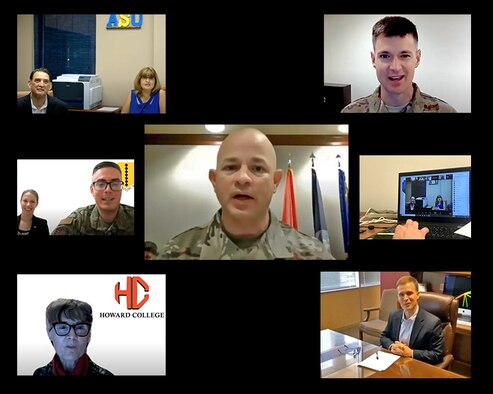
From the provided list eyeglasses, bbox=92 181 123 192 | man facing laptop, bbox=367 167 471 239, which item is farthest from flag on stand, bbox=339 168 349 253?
eyeglasses, bbox=92 181 123 192

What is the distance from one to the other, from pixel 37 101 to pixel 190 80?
625 mm

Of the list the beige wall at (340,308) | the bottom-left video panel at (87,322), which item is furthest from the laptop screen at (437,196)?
the bottom-left video panel at (87,322)

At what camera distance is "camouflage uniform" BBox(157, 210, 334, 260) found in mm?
2213

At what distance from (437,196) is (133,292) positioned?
4.21 feet

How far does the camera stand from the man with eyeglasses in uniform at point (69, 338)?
226 cm

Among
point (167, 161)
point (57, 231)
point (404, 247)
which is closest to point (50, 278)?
point (57, 231)

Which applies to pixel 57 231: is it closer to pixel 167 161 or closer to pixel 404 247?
pixel 167 161

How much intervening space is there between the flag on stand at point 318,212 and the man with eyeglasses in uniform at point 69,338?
0.98 metres

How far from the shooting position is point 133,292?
7.40 ft

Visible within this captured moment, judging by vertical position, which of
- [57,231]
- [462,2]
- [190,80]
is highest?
[462,2]

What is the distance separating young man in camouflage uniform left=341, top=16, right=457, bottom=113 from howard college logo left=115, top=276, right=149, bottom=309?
1076 mm

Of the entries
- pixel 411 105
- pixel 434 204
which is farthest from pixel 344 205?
pixel 411 105

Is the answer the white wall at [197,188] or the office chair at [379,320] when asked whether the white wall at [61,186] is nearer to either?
the white wall at [197,188]

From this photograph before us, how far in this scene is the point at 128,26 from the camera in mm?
2254
